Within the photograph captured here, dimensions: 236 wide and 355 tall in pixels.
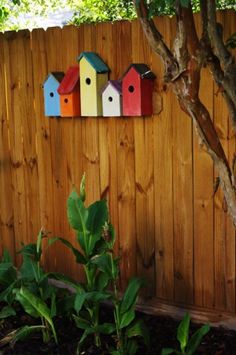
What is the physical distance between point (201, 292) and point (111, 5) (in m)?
7.25

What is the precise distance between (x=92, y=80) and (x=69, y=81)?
0.73 feet

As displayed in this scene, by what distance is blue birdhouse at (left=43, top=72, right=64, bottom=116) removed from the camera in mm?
Result: 4391

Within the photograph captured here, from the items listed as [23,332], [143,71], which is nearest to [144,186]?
[143,71]

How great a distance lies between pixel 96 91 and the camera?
4121mm

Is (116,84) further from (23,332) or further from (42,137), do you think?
(23,332)

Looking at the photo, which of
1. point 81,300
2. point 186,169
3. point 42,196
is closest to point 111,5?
point 42,196

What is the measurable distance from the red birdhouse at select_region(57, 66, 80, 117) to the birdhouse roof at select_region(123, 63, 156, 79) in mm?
504

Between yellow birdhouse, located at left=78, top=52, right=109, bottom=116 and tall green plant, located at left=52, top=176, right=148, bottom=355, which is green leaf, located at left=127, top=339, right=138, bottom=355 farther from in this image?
yellow birdhouse, located at left=78, top=52, right=109, bottom=116

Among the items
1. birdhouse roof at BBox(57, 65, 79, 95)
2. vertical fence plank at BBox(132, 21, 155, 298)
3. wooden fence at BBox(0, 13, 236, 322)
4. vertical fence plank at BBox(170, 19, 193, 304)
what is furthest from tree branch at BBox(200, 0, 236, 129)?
birdhouse roof at BBox(57, 65, 79, 95)

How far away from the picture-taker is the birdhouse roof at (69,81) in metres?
4.25

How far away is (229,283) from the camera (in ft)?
12.5

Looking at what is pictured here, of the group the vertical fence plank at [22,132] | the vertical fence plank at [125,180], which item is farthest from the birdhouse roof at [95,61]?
the vertical fence plank at [22,132]

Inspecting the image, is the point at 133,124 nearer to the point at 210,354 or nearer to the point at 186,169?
the point at 186,169

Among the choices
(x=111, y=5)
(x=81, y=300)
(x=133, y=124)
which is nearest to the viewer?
(x=81, y=300)
